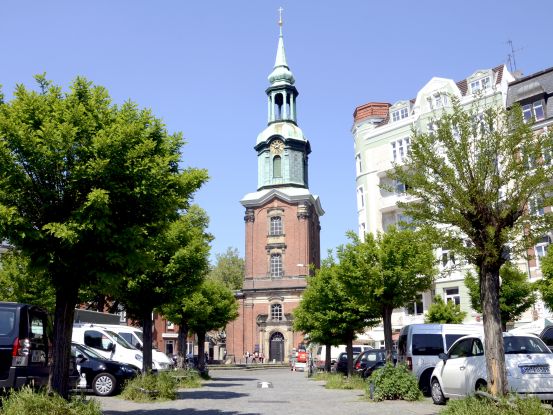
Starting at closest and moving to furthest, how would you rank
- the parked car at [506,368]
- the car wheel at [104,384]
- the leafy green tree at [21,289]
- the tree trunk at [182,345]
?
1. the parked car at [506,368]
2. the car wheel at [104,384]
3. the leafy green tree at [21,289]
4. the tree trunk at [182,345]

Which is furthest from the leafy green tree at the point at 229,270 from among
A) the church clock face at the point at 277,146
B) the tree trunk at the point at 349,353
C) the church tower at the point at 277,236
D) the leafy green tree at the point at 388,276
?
the leafy green tree at the point at 388,276

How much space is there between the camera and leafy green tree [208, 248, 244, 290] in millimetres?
87694

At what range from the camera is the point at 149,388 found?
16516 mm

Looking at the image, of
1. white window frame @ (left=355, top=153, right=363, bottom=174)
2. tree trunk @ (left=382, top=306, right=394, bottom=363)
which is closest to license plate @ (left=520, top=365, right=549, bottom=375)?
tree trunk @ (left=382, top=306, right=394, bottom=363)

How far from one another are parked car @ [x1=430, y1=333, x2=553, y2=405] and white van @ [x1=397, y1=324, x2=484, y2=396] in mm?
2663

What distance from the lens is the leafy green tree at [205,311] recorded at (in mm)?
31828

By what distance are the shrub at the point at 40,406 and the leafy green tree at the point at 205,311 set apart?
20643 mm

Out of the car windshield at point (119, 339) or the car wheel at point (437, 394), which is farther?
the car windshield at point (119, 339)

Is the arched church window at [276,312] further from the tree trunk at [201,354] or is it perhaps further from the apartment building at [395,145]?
the tree trunk at [201,354]

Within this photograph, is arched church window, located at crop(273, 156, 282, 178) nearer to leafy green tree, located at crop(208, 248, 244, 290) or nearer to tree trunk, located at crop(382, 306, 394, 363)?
leafy green tree, located at crop(208, 248, 244, 290)

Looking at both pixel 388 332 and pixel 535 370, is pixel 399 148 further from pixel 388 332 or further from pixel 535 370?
pixel 535 370

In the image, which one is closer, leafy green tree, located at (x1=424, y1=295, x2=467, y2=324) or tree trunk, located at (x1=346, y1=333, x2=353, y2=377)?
tree trunk, located at (x1=346, y1=333, x2=353, y2=377)

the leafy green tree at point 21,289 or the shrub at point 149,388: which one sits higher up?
the leafy green tree at point 21,289

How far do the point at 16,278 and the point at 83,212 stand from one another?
78.6 feet
